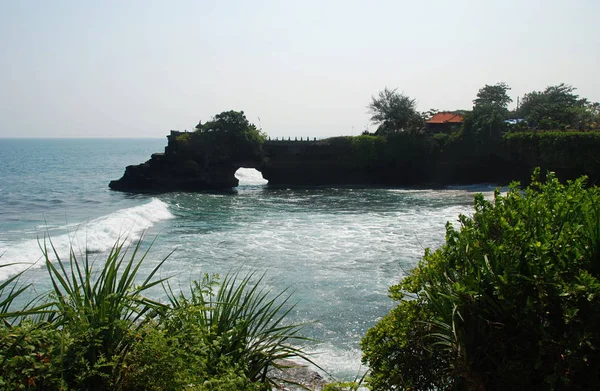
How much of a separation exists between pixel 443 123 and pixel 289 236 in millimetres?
31157

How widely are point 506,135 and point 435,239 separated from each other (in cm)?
2341

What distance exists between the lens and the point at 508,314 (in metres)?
3.90

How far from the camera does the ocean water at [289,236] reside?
39.3 feet

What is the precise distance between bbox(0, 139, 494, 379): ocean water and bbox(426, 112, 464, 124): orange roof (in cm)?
1114

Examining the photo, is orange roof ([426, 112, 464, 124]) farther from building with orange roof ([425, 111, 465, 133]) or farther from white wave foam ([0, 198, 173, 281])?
white wave foam ([0, 198, 173, 281])

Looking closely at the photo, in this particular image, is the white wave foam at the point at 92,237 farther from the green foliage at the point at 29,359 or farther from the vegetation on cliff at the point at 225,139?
the vegetation on cliff at the point at 225,139

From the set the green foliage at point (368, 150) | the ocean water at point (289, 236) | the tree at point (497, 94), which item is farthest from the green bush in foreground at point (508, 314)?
the tree at point (497, 94)

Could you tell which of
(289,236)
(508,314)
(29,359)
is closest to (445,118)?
(289,236)

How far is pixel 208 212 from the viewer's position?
28.8 metres

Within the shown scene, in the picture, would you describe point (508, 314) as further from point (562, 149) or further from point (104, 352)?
point (562, 149)

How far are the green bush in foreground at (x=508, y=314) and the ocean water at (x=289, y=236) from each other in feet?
3.31

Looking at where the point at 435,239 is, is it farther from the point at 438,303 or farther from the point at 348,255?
the point at 438,303

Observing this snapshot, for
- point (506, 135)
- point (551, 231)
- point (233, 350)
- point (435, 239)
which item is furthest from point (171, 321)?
point (506, 135)

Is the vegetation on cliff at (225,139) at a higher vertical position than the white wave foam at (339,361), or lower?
higher
